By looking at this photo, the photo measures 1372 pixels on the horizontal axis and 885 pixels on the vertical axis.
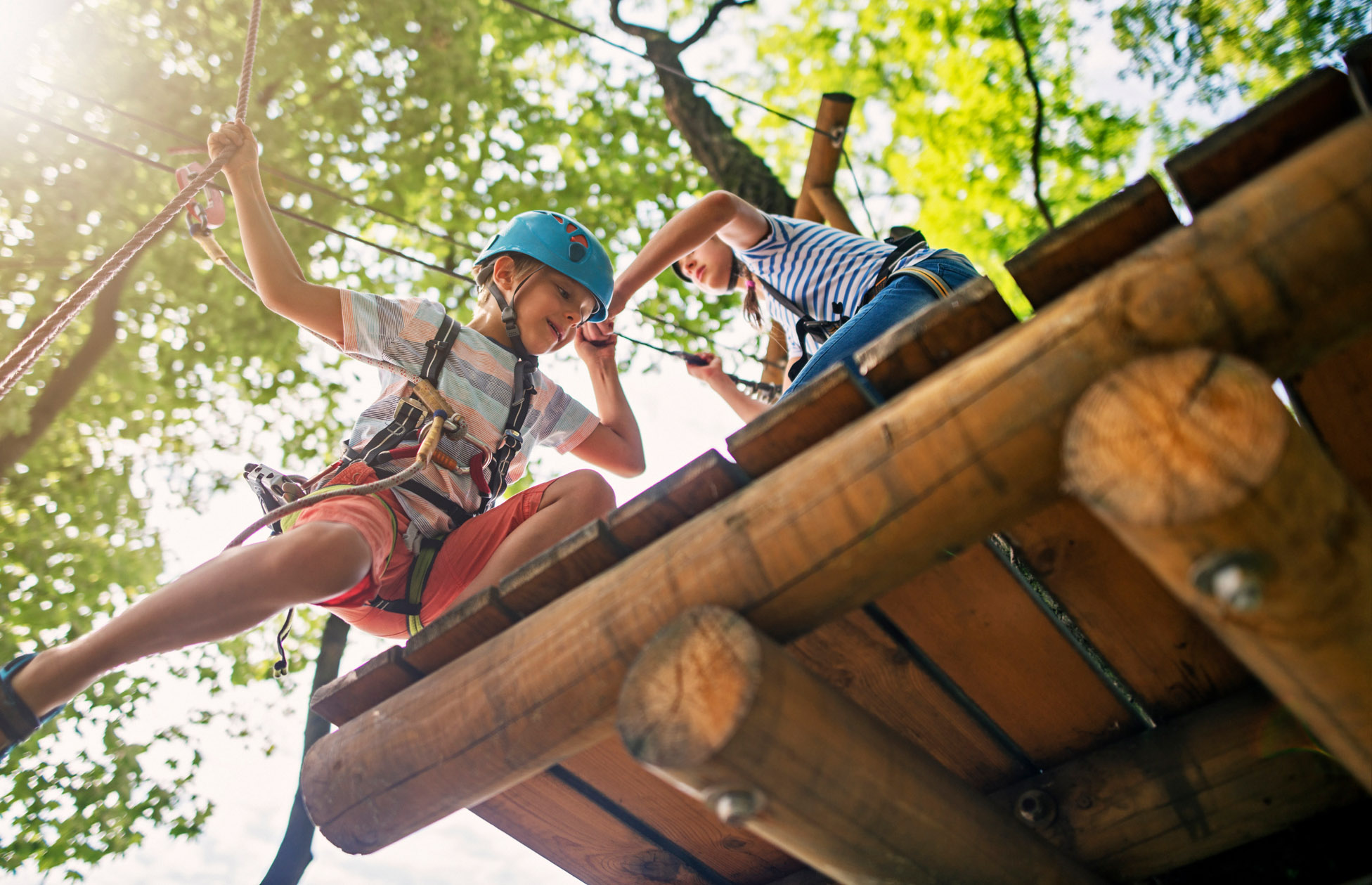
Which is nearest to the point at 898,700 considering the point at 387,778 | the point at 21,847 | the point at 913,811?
the point at 913,811

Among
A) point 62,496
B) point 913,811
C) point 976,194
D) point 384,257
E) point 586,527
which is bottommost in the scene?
point 913,811

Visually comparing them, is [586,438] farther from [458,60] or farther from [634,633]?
[458,60]

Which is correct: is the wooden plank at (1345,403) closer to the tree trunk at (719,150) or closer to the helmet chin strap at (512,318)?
the helmet chin strap at (512,318)

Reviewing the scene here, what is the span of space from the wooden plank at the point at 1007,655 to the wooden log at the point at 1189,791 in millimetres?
69

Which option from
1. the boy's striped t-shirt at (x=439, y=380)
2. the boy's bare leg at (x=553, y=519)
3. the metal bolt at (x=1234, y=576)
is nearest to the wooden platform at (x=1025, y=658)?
the metal bolt at (x=1234, y=576)

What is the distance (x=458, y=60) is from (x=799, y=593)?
863 centimetres

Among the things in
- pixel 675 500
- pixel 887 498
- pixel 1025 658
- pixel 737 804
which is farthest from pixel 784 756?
pixel 1025 658

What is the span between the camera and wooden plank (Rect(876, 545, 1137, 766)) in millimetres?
1809

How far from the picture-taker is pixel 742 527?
1.52 m

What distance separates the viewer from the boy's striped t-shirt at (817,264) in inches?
121

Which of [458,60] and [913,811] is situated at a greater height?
[458,60]

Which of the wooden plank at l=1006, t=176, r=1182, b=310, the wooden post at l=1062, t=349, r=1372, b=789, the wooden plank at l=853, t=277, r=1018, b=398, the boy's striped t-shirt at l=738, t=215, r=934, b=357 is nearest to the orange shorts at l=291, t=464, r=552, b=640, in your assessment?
the boy's striped t-shirt at l=738, t=215, r=934, b=357

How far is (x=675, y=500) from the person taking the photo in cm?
172

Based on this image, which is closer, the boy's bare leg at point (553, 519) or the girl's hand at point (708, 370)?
the boy's bare leg at point (553, 519)
